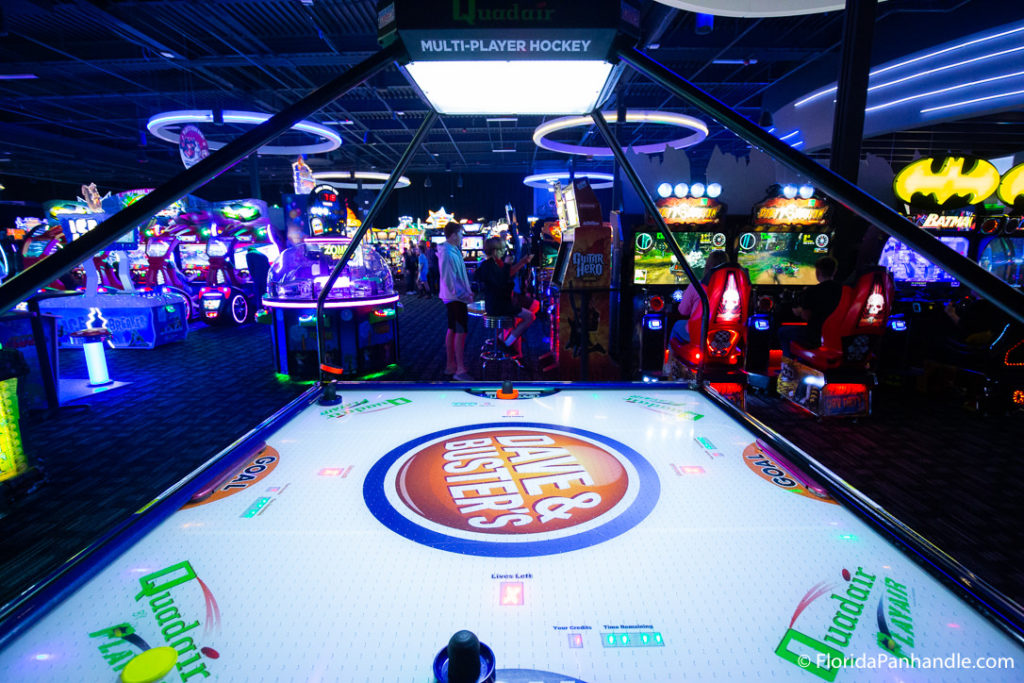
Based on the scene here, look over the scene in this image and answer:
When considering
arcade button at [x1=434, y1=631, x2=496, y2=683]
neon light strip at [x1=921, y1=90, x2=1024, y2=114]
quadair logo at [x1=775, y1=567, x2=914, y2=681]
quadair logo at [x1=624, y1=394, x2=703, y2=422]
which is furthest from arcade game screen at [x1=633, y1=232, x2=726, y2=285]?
arcade button at [x1=434, y1=631, x2=496, y2=683]

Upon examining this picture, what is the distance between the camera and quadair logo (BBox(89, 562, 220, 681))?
629mm

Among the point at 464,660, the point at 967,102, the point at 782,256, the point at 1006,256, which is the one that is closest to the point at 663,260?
the point at 782,256

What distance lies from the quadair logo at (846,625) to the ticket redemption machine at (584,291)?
382 cm

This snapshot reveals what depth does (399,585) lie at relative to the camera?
82 cm

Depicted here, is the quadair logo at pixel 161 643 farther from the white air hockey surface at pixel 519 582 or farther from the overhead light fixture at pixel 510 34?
the overhead light fixture at pixel 510 34

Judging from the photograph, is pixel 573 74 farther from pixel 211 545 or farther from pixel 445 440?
pixel 211 545

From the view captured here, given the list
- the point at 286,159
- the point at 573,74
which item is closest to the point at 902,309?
the point at 573,74

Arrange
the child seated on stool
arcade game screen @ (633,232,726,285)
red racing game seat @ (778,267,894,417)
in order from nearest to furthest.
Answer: red racing game seat @ (778,267,894,417) < the child seated on stool < arcade game screen @ (633,232,726,285)

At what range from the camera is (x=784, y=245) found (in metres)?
5.63

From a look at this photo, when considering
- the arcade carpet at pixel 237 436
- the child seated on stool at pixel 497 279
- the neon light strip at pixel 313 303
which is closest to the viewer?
the arcade carpet at pixel 237 436

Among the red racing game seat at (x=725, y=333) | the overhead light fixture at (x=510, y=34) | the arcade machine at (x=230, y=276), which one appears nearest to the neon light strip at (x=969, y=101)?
the red racing game seat at (x=725, y=333)

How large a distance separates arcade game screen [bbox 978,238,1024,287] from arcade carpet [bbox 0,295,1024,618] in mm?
2657

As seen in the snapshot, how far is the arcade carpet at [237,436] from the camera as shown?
7.73 ft

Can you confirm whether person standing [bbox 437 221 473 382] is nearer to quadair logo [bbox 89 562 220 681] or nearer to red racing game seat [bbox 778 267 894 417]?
red racing game seat [bbox 778 267 894 417]
